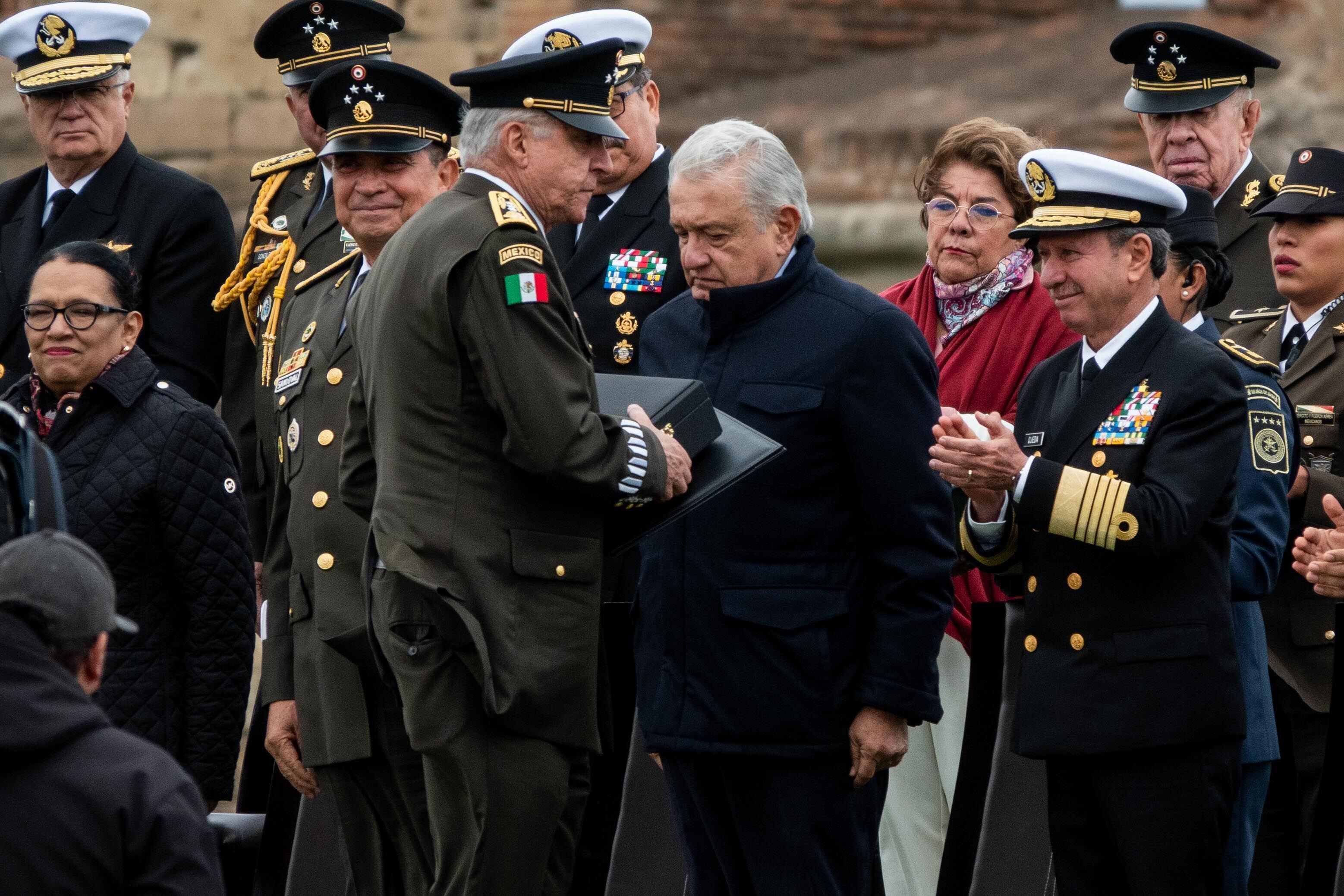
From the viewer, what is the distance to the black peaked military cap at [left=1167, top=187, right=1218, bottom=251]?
445cm

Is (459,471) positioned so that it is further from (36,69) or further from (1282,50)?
(1282,50)

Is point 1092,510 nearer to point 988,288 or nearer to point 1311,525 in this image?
point 1311,525

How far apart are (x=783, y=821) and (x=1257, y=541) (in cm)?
106

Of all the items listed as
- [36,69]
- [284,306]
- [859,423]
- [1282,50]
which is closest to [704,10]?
[1282,50]

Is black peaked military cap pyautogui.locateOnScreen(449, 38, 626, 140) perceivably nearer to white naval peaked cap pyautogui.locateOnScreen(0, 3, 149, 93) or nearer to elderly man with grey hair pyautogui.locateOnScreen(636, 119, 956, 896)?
elderly man with grey hair pyautogui.locateOnScreen(636, 119, 956, 896)

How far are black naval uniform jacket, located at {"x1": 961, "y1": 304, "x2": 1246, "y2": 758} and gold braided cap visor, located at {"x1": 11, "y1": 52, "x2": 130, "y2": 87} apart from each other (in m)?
3.00

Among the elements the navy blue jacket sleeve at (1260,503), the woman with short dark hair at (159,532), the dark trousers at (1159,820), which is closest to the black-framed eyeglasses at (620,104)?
the woman with short dark hair at (159,532)

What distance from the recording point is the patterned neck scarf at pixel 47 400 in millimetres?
5238

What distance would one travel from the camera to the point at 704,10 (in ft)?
40.5

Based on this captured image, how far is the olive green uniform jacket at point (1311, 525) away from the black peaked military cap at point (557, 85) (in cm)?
174

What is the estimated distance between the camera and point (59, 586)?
113 inches

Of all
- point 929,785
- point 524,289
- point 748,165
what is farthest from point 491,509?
point 929,785

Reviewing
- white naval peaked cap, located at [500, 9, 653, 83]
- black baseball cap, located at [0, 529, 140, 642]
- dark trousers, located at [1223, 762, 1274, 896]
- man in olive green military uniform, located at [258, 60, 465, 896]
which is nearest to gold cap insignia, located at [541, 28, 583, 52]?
white naval peaked cap, located at [500, 9, 653, 83]

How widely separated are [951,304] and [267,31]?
1877mm
